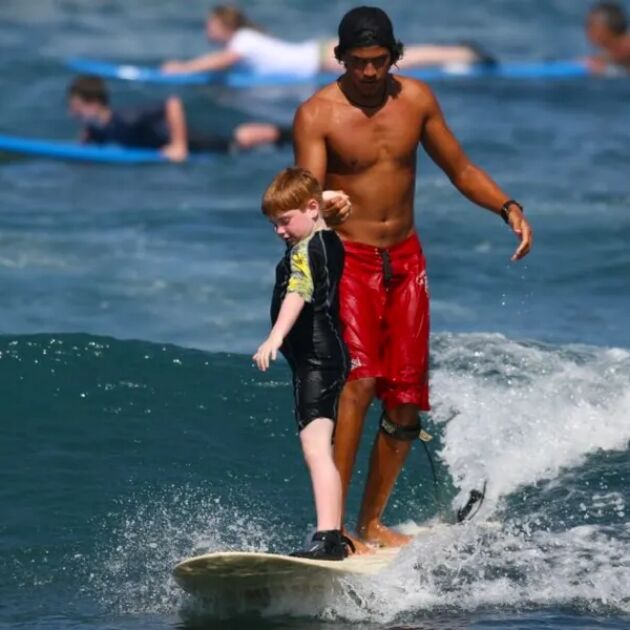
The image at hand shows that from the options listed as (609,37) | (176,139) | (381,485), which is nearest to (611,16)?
(609,37)

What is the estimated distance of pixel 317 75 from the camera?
23.1 m

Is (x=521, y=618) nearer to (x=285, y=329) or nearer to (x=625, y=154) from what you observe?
(x=285, y=329)

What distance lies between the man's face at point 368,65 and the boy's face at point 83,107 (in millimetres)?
11307

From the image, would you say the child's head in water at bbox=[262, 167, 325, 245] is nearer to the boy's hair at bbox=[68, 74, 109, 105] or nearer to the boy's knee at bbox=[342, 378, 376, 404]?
the boy's knee at bbox=[342, 378, 376, 404]

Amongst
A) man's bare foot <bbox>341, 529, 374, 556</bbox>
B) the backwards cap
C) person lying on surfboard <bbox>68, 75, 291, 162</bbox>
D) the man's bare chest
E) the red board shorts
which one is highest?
the backwards cap

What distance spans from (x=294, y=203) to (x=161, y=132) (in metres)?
12.5

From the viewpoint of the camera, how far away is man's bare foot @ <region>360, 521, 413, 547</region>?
7098 millimetres

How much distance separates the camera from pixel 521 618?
6.47 metres

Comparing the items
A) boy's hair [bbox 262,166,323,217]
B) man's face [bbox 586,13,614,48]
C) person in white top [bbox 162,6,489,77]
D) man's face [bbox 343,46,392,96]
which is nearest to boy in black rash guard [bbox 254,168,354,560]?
boy's hair [bbox 262,166,323,217]

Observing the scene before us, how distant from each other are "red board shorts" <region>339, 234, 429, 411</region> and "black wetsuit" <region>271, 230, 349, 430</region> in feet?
0.82

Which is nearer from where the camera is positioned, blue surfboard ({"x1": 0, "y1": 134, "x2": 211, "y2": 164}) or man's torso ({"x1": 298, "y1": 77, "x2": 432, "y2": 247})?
man's torso ({"x1": 298, "y1": 77, "x2": 432, "y2": 247})

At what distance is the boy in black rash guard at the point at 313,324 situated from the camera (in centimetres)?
630

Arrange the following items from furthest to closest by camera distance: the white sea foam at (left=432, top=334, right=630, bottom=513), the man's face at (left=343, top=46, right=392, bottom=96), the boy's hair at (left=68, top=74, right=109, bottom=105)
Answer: the boy's hair at (left=68, top=74, right=109, bottom=105)
the white sea foam at (left=432, top=334, right=630, bottom=513)
the man's face at (left=343, top=46, right=392, bottom=96)

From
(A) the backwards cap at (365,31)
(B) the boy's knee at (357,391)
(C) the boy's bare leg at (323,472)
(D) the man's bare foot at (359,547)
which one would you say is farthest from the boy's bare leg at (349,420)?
(A) the backwards cap at (365,31)
